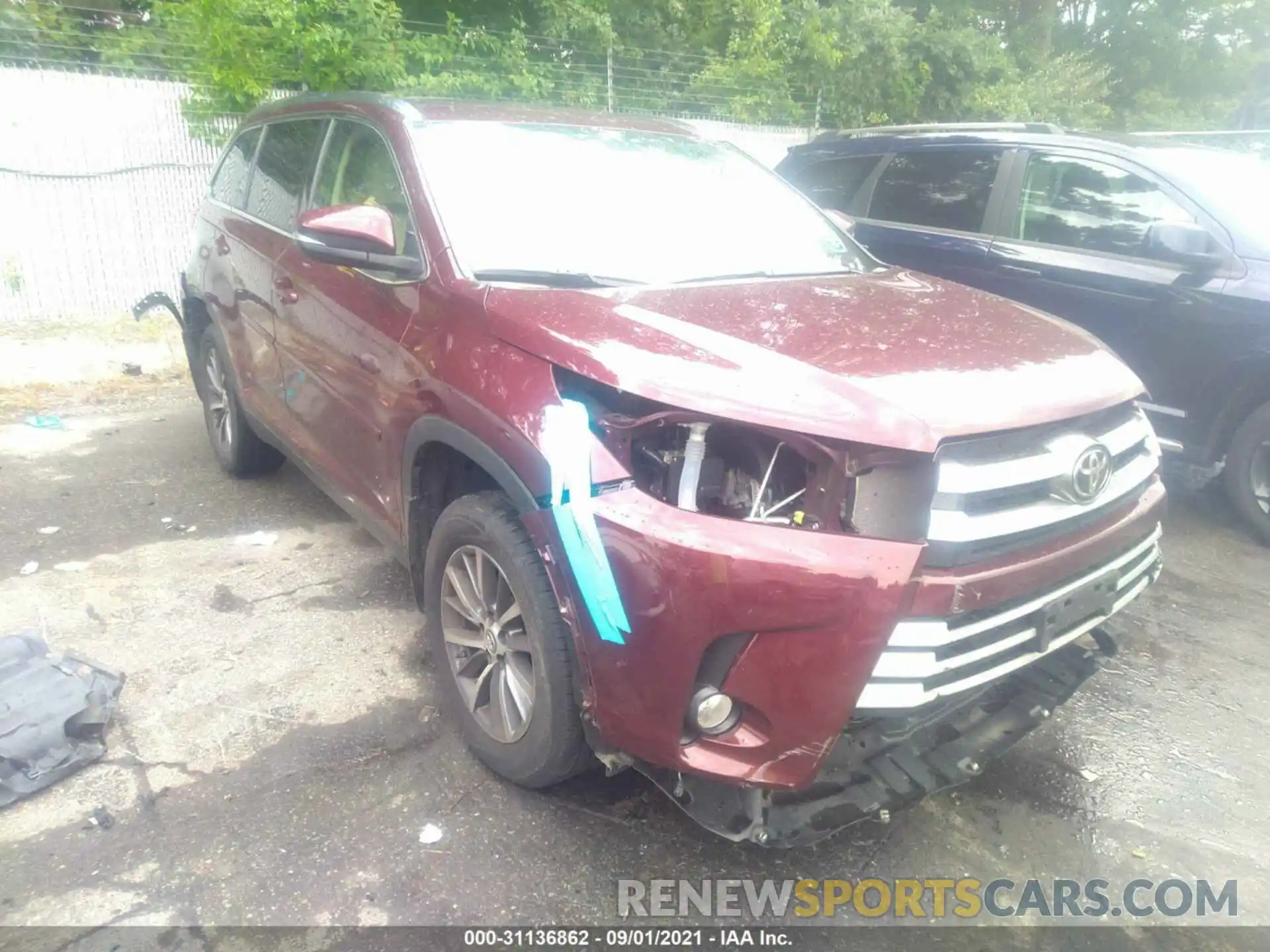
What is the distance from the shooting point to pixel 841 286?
3.12m

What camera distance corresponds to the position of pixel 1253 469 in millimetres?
4637

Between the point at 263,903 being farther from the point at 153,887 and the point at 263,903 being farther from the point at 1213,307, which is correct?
the point at 1213,307

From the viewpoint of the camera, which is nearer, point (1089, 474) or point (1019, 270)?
point (1089, 474)

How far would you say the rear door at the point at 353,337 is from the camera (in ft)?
9.93

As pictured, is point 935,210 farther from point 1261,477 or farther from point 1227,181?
point 1261,477

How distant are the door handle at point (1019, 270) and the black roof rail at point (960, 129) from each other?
819 millimetres

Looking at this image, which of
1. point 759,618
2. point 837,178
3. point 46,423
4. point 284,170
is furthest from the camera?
point 837,178

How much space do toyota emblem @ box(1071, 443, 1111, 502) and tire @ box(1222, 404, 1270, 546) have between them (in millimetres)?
2836

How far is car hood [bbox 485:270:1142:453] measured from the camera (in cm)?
209

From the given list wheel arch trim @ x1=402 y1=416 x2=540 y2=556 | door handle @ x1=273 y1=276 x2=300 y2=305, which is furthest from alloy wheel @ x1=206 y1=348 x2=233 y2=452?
wheel arch trim @ x1=402 y1=416 x2=540 y2=556

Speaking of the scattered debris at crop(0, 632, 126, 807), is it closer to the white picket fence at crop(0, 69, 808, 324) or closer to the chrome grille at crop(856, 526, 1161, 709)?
the chrome grille at crop(856, 526, 1161, 709)

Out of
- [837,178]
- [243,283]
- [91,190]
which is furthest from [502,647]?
[91,190]

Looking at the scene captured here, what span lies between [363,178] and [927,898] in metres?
3.01

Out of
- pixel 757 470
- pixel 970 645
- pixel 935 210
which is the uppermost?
pixel 935 210
